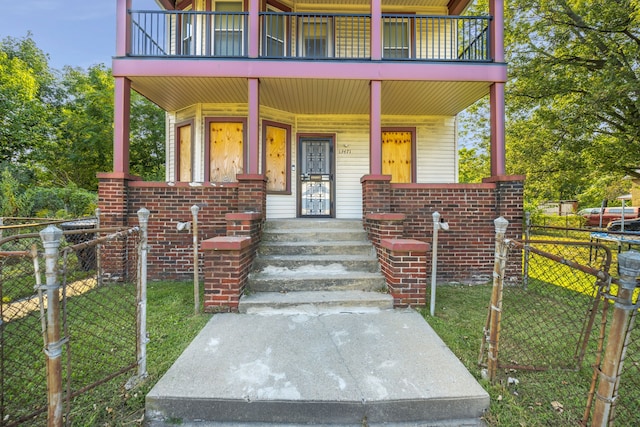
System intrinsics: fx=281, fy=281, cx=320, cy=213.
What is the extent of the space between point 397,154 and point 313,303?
200 inches

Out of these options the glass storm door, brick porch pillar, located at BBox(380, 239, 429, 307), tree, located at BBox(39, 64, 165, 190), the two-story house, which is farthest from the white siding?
tree, located at BBox(39, 64, 165, 190)

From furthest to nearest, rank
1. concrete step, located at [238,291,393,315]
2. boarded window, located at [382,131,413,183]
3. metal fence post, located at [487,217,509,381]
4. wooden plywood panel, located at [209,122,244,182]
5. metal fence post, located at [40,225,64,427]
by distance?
boarded window, located at [382,131,413,183] → wooden plywood panel, located at [209,122,244,182] → concrete step, located at [238,291,393,315] → metal fence post, located at [487,217,509,381] → metal fence post, located at [40,225,64,427]

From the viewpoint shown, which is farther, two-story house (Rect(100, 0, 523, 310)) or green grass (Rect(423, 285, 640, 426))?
two-story house (Rect(100, 0, 523, 310))

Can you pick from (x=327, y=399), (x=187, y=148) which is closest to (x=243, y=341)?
(x=327, y=399)

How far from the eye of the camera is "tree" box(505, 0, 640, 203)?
27.7ft

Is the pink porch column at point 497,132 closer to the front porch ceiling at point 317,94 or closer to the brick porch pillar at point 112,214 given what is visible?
the front porch ceiling at point 317,94

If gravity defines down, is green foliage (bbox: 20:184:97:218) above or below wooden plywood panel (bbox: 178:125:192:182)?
below

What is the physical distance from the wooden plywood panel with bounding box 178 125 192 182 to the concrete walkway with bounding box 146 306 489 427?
15.6 ft

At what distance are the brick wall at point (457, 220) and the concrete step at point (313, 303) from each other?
185 centimetres

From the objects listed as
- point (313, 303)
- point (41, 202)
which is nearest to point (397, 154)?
point (313, 303)

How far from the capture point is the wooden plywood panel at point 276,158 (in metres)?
6.70

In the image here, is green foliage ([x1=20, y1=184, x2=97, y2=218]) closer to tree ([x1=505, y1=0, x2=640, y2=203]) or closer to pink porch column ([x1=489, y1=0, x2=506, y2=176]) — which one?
pink porch column ([x1=489, y1=0, x2=506, y2=176])

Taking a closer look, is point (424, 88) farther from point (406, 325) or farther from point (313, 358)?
point (313, 358)

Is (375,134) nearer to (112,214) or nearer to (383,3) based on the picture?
(383,3)
